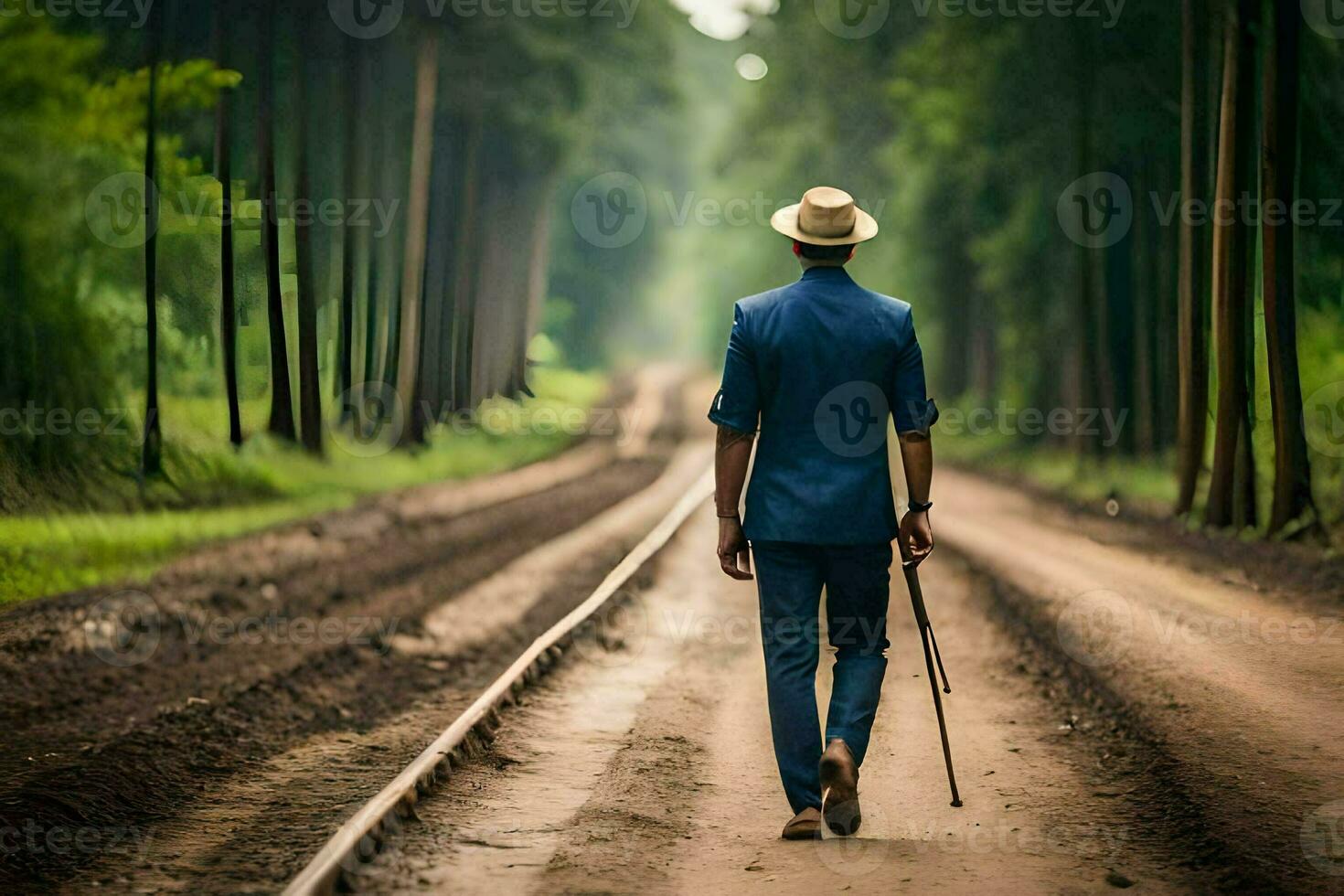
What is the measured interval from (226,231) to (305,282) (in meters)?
0.96

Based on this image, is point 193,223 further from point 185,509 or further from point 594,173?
point 594,173

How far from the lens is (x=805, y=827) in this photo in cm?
532

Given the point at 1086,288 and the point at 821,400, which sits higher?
the point at 1086,288

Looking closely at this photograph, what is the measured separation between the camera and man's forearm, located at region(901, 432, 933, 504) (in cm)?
540

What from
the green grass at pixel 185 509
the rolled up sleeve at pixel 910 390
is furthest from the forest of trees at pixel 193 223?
the rolled up sleeve at pixel 910 390

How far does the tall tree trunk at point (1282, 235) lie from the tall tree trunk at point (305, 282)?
10.3m

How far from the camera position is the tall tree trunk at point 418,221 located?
515 inches

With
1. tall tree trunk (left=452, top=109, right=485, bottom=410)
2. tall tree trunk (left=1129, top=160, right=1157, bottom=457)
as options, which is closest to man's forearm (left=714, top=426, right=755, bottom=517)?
tall tree trunk (left=452, top=109, right=485, bottom=410)

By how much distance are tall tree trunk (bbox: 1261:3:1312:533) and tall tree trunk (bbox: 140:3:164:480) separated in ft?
37.5

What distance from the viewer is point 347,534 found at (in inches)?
674

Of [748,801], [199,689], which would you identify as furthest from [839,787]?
[199,689]

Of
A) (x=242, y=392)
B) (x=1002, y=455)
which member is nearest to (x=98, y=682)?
(x=242, y=392)

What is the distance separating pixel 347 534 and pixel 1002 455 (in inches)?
692

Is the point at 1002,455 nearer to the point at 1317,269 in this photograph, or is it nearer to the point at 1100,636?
the point at 1317,269
